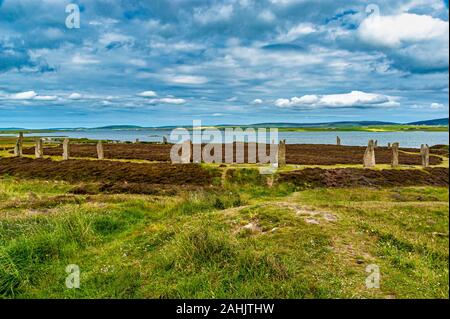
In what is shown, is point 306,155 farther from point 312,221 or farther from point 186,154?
point 312,221

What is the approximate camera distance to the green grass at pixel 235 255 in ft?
20.5

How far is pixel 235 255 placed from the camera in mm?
7172

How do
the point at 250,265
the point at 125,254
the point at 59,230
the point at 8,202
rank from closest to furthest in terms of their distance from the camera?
the point at 250,265 → the point at 125,254 → the point at 59,230 → the point at 8,202

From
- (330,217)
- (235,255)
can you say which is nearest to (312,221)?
(330,217)

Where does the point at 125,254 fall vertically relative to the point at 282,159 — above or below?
below

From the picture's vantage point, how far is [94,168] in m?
28.1

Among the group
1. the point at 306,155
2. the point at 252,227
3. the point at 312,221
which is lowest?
the point at 252,227

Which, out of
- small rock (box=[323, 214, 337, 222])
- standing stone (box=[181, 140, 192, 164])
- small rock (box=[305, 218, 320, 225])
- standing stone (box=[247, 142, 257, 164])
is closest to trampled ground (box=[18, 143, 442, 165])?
standing stone (box=[247, 142, 257, 164])

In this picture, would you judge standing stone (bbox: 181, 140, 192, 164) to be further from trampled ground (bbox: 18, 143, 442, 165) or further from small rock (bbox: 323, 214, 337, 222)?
small rock (bbox: 323, 214, 337, 222)

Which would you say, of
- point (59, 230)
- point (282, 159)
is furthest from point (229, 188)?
point (59, 230)

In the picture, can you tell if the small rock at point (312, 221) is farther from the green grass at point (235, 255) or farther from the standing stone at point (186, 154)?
the standing stone at point (186, 154)

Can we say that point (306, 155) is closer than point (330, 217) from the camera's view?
No
